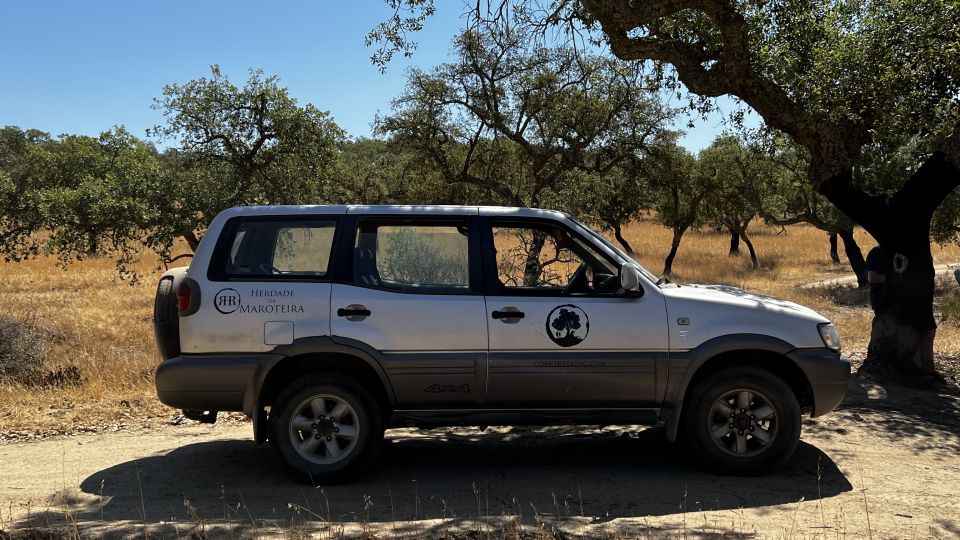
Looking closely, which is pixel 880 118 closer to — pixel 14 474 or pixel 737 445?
pixel 737 445

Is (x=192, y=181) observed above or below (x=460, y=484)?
above

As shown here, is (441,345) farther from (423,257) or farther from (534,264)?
(534,264)

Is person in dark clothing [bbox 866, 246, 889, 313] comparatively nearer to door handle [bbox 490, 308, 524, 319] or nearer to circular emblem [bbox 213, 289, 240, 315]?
door handle [bbox 490, 308, 524, 319]

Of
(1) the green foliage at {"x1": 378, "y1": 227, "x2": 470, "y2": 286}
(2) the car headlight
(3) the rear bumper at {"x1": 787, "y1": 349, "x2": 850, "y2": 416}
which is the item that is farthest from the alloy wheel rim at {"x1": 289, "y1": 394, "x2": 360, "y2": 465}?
(2) the car headlight

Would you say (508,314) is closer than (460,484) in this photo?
Yes

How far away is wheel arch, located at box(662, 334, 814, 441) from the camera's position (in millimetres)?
5551

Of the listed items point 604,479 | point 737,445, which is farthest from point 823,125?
point 604,479

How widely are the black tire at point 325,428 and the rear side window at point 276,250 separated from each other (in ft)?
2.59

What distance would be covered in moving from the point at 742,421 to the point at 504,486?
5.82 feet

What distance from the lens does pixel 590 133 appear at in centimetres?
1658

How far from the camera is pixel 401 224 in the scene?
5.80 meters

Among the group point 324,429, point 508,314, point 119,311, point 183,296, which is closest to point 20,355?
point 183,296

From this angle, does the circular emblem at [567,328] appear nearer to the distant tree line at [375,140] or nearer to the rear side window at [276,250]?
the rear side window at [276,250]

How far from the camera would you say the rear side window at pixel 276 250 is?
5609 millimetres
